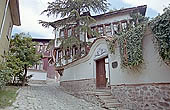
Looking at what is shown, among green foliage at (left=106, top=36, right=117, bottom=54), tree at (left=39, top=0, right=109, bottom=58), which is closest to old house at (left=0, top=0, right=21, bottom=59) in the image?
tree at (left=39, top=0, right=109, bottom=58)

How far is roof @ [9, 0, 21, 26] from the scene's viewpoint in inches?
358

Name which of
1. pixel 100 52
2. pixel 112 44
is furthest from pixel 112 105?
pixel 100 52

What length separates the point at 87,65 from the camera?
10.2 metres

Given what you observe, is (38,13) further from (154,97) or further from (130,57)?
(154,97)

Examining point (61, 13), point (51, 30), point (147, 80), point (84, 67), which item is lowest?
point (147, 80)

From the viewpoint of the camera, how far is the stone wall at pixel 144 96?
5.09 metres

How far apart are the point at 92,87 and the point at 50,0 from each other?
9.39 meters

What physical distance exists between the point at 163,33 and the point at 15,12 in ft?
30.0

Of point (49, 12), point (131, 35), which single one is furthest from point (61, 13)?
point (131, 35)

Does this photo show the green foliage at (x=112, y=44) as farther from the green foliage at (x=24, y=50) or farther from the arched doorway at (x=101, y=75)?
the green foliage at (x=24, y=50)

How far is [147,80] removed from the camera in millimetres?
5891

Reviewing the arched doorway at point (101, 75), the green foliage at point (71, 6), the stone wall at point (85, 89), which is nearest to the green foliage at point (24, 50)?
the green foliage at point (71, 6)

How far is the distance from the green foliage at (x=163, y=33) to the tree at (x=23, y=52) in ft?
34.5

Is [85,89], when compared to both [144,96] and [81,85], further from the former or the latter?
[144,96]
